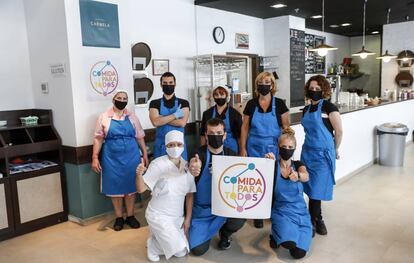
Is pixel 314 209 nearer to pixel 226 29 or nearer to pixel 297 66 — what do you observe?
pixel 226 29

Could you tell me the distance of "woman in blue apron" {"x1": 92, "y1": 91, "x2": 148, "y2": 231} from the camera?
12.0 ft

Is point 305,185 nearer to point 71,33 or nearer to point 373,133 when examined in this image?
point 71,33

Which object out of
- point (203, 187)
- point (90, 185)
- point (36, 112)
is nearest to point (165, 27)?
point (36, 112)

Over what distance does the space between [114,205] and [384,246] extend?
8.23 feet

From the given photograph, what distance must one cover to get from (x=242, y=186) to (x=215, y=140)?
0.41 metres

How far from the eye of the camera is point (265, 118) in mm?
3361

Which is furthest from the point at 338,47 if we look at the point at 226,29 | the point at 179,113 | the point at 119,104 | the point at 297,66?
the point at 119,104

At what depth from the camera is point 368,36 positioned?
10656mm

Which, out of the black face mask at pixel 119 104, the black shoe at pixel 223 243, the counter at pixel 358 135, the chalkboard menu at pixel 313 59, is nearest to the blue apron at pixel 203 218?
the black shoe at pixel 223 243

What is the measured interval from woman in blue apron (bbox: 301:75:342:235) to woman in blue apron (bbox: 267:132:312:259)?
31cm

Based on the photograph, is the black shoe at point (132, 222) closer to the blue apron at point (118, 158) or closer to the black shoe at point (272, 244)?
the blue apron at point (118, 158)

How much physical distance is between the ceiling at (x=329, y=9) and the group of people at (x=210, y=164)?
2.50 metres

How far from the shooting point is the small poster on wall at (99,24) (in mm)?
3715

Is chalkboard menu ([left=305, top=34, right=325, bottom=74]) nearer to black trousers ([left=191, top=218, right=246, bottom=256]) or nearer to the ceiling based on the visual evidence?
the ceiling
